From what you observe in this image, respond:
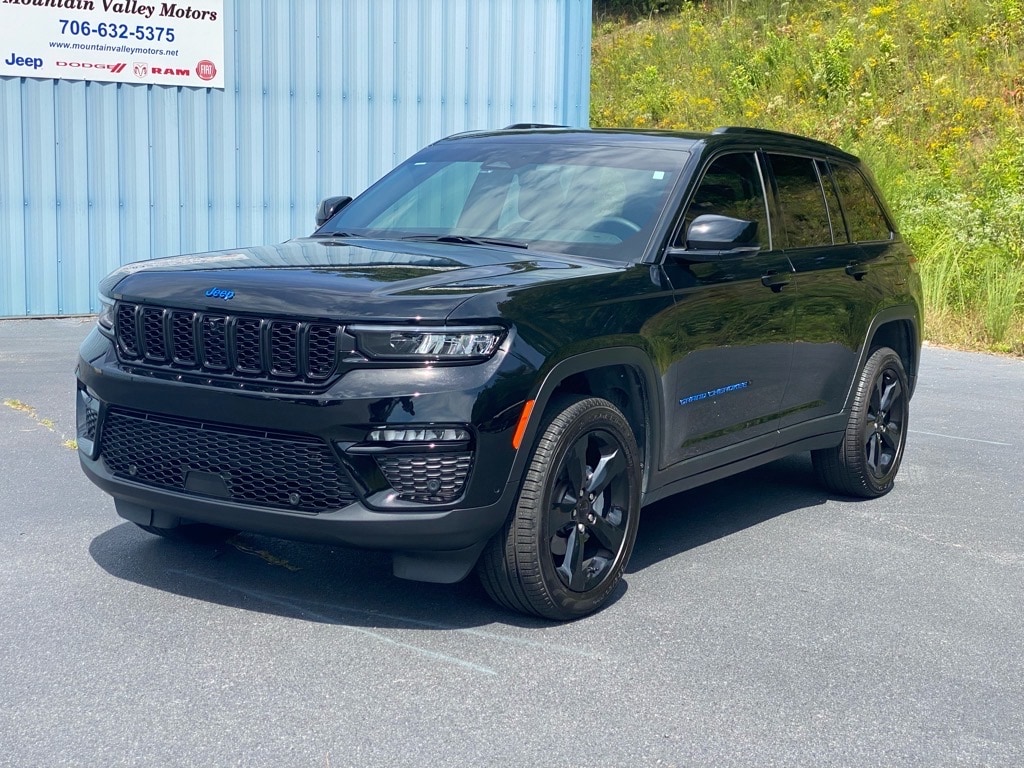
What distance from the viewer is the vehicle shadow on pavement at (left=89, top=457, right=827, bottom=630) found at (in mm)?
4945

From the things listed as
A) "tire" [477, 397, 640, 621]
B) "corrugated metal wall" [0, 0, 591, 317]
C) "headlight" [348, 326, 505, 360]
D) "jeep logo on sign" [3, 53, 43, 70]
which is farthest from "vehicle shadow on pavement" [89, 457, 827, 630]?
"jeep logo on sign" [3, 53, 43, 70]

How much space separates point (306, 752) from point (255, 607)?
51.6 inches

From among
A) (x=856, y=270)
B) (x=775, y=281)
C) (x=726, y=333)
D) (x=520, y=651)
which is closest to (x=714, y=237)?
(x=726, y=333)

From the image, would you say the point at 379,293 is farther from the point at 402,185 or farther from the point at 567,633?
the point at 402,185

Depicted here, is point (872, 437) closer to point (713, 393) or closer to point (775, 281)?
point (775, 281)

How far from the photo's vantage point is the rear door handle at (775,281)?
6107mm

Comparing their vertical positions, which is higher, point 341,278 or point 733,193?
point 733,193

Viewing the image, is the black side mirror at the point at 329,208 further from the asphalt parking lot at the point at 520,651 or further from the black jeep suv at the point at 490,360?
the asphalt parking lot at the point at 520,651

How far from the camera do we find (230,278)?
4758 mm

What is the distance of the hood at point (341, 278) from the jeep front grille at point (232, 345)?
5 cm

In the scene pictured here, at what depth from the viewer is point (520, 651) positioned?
461 cm

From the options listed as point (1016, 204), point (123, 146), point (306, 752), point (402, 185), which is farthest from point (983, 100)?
point (306, 752)

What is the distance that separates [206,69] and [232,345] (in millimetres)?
10767

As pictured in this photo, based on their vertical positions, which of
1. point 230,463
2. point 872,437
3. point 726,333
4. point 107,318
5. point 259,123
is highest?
point 259,123
